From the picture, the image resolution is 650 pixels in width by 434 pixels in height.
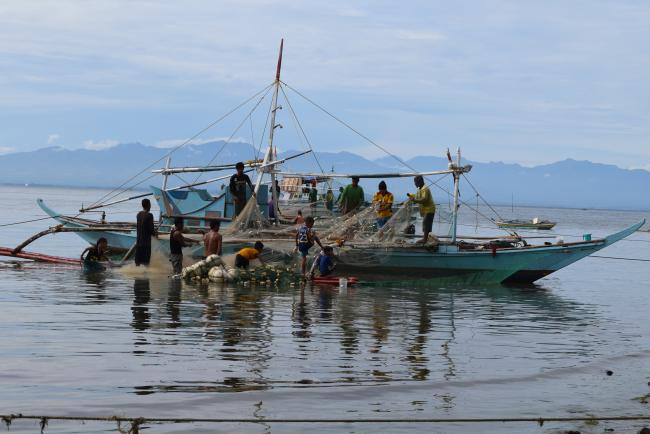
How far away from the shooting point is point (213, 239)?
66.1 ft

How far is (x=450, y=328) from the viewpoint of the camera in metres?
16.0

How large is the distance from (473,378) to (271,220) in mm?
12489

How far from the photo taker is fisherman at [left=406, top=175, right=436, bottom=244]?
21328mm

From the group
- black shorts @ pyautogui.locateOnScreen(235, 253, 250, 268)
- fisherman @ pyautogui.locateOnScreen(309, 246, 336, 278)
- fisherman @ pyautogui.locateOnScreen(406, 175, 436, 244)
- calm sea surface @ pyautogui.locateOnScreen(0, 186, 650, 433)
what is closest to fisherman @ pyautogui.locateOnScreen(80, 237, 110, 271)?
calm sea surface @ pyautogui.locateOnScreen(0, 186, 650, 433)

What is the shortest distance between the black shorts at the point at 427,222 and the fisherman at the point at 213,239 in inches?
180

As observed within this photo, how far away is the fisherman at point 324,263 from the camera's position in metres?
20.9

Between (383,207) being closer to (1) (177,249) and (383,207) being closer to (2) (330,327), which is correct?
(1) (177,249)

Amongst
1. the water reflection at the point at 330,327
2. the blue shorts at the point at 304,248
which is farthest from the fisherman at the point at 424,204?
the blue shorts at the point at 304,248

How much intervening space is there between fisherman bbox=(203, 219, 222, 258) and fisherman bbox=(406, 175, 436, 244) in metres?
4.21

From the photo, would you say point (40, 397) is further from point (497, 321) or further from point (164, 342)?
point (497, 321)

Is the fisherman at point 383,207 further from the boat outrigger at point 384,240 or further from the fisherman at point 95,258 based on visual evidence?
the fisherman at point 95,258

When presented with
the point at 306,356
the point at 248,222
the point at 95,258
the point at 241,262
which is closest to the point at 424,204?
the point at 248,222

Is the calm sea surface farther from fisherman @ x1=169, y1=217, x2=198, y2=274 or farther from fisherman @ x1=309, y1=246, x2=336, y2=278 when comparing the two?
fisherman @ x1=169, y1=217, x2=198, y2=274

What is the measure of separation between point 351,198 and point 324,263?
8.28 feet
